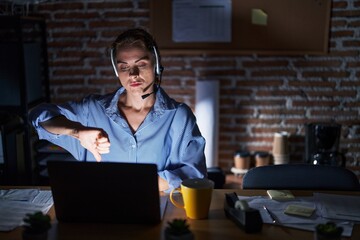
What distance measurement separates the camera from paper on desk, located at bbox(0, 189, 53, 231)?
131 cm

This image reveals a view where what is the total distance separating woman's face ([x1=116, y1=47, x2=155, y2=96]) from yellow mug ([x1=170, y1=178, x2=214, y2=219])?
21.5 inches

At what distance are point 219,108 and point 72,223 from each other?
77.5 inches

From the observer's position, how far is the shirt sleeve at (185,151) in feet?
5.07

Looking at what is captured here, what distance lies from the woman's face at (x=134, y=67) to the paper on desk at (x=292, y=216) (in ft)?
1.93

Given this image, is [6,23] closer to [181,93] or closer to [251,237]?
[181,93]

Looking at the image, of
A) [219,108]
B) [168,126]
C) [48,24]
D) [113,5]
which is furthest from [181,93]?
[168,126]

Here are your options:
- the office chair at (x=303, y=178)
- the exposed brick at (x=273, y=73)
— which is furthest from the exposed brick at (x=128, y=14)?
the office chair at (x=303, y=178)

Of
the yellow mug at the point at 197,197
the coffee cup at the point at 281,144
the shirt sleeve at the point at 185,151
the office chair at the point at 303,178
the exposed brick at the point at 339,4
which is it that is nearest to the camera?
the yellow mug at the point at 197,197

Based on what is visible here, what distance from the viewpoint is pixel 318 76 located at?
305 centimetres

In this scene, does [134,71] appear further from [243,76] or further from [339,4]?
[339,4]

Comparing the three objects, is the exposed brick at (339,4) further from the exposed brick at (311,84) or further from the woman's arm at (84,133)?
the woman's arm at (84,133)

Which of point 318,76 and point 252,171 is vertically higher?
point 318,76

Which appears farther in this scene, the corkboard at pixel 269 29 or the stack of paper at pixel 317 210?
the corkboard at pixel 269 29

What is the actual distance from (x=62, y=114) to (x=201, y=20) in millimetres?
1557
